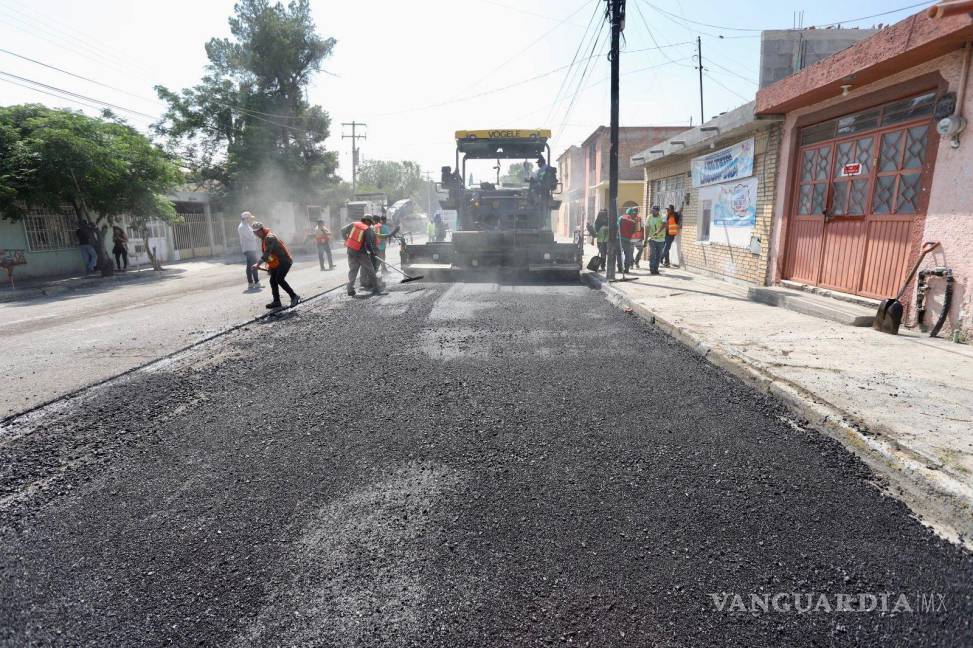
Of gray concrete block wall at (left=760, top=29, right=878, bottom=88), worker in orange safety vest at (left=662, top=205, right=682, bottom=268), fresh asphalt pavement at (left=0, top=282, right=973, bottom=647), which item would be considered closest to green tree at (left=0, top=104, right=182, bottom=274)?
fresh asphalt pavement at (left=0, top=282, right=973, bottom=647)

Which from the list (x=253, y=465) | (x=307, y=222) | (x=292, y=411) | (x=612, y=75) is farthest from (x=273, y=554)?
(x=307, y=222)

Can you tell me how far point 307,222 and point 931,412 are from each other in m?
35.8

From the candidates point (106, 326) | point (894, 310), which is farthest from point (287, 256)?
point (894, 310)

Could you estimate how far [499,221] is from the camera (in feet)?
43.7

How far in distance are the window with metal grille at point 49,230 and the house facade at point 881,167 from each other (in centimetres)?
1948

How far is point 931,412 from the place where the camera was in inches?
141

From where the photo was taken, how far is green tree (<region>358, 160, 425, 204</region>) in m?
83.6

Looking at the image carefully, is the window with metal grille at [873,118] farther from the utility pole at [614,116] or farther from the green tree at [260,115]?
the green tree at [260,115]

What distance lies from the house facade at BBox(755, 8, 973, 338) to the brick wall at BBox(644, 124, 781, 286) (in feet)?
0.88

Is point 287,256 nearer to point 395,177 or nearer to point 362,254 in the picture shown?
point 362,254

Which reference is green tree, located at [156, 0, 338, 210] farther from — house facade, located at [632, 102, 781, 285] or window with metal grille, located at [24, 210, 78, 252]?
house facade, located at [632, 102, 781, 285]

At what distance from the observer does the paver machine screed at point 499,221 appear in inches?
474

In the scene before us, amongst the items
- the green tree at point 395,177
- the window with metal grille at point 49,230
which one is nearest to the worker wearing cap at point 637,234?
the window with metal grille at point 49,230

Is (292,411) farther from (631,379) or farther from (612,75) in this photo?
(612,75)
